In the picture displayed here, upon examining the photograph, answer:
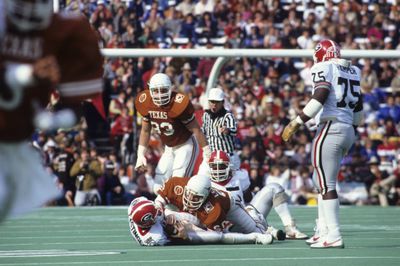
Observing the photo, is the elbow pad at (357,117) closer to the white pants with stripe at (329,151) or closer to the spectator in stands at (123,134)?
the white pants with stripe at (329,151)

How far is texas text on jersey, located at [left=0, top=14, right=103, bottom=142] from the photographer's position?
14.4ft

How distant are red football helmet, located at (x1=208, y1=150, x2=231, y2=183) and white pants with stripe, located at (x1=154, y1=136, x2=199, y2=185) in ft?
3.10

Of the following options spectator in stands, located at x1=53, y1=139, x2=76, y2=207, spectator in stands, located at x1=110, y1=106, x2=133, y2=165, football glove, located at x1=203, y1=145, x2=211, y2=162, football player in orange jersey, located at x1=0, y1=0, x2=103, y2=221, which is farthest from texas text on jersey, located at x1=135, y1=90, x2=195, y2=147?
football player in orange jersey, located at x1=0, y1=0, x2=103, y2=221

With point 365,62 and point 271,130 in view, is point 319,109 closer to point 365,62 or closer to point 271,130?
point 271,130

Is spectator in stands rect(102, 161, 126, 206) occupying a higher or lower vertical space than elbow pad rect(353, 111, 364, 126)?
lower

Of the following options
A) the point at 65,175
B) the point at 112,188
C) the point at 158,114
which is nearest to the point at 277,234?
the point at 158,114

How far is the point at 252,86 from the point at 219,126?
6126 mm

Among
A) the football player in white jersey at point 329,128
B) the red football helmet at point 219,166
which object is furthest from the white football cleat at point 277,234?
the red football helmet at point 219,166

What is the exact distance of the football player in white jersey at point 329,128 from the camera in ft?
31.3

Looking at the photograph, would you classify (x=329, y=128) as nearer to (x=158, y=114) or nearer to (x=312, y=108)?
(x=312, y=108)

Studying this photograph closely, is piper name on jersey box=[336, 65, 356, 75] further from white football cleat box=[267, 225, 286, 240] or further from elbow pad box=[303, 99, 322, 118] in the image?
white football cleat box=[267, 225, 286, 240]

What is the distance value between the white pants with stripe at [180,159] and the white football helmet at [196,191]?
191 cm

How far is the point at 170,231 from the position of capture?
9.94m

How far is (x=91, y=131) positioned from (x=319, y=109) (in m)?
9.66
